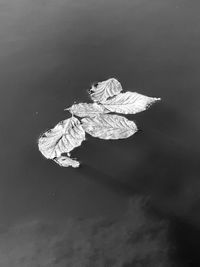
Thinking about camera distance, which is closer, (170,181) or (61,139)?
(170,181)

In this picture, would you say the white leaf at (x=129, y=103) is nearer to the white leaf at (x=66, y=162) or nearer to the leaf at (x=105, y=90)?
the leaf at (x=105, y=90)

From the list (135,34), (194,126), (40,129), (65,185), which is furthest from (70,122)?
(135,34)

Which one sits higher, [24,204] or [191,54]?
[191,54]

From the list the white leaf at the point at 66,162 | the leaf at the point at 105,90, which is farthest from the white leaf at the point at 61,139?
the leaf at the point at 105,90

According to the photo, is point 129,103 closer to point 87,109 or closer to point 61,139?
point 87,109

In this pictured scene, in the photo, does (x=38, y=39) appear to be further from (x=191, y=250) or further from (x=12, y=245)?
(x=191, y=250)

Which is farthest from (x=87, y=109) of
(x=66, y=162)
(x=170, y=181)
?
(x=170, y=181)

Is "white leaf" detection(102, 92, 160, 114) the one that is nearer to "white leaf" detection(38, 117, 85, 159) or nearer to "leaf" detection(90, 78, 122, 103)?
"leaf" detection(90, 78, 122, 103)
